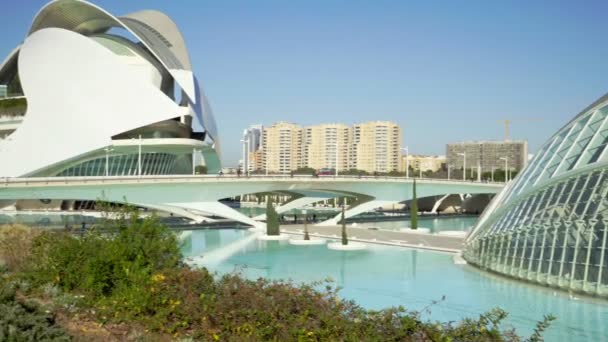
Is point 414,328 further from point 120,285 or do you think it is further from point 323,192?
point 323,192

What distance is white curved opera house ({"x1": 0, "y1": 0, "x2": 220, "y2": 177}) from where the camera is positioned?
157 feet

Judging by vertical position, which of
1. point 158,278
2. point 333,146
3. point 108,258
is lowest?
point 158,278

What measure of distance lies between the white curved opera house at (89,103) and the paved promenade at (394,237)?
16.0m

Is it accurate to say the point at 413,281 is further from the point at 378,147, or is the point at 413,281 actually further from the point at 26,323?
the point at 378,147

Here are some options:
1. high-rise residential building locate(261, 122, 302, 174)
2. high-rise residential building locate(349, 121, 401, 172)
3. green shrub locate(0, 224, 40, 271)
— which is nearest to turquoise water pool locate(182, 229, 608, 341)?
green shrub locate(0, 224, 40, 271)

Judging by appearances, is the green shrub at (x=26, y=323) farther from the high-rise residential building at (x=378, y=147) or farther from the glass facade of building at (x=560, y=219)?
the high-rise residential building at (x=378, y=147)

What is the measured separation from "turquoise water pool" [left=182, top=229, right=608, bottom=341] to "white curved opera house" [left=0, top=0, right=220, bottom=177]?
18.8m

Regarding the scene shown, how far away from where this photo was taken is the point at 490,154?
141 m

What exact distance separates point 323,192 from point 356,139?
81.9 meters

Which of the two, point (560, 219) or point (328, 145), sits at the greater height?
point (328, 145)

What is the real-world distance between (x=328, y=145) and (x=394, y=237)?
319ft

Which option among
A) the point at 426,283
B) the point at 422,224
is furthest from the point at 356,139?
the point at 426,283

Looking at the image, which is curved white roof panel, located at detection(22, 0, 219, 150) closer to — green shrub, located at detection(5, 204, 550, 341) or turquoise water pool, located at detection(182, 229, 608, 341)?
turquoise water pool, located at detection(182, 229, 608, 341)

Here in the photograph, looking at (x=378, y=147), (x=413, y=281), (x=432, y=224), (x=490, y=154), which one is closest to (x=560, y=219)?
(x=413, y=281)
